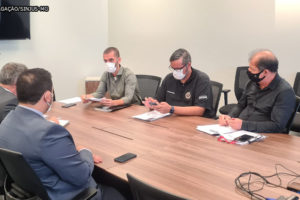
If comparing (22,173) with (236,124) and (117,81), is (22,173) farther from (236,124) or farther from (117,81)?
(117,81)

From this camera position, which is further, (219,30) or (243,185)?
(219,30)

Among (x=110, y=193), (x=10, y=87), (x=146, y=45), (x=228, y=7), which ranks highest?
(x=228, y=7)

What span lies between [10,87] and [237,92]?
2770 mm

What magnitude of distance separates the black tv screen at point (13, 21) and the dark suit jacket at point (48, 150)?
3.16m

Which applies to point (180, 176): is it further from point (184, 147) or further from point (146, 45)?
point (146, 45)

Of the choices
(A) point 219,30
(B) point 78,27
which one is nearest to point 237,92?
(A) point 219,30

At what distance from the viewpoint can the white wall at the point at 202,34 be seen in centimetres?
402

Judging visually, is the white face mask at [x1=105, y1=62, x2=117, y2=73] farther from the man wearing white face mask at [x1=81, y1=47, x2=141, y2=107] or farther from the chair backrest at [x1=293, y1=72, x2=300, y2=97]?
the chair backrest at [x1=293, y1=72, x2=300, y2=97]

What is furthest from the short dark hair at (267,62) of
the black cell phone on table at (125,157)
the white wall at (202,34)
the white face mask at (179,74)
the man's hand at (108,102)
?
the white wall at (202,34)

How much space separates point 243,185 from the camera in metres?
1.50

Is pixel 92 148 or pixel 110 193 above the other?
pixel 92 148

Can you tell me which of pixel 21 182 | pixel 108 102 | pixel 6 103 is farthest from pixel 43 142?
pixel 108 102

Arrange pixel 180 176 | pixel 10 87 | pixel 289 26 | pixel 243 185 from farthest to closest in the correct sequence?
1. pixel 289 26
2. pixel 10 87
3. pixel 180 176
4. pixel 243 185

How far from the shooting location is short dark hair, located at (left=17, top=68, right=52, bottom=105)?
5.25ft
